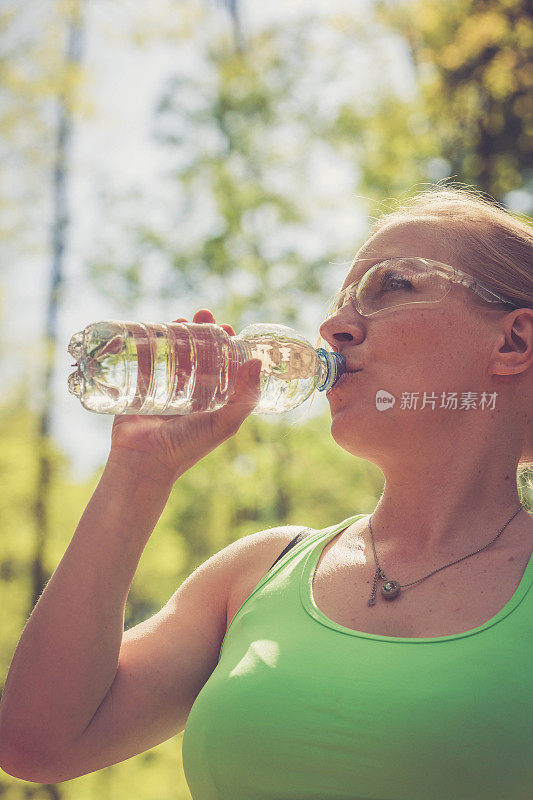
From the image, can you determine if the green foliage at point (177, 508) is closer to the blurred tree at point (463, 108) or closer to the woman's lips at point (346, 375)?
the blurred tree at point (463, 108)

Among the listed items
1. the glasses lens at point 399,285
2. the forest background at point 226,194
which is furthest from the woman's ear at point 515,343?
the forest background at point 226,194

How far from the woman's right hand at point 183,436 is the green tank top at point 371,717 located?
44 centimetres

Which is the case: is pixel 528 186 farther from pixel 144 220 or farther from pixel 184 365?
pixel 184 365

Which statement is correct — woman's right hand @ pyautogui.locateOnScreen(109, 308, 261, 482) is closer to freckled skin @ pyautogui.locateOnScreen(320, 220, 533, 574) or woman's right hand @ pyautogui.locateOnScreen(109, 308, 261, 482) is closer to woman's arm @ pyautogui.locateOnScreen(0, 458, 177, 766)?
woman's arm @ pyautogui.locateOnScreen(0, 458, 177, 766)

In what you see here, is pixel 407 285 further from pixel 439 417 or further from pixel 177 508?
pixel 177 508

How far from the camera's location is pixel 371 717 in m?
1.24

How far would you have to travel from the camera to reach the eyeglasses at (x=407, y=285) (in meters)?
1.68

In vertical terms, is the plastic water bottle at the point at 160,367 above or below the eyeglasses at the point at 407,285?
below

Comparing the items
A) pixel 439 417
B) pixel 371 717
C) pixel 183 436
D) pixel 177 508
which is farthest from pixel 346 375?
pixel 177 508

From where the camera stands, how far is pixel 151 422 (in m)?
1.69

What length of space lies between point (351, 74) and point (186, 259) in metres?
3.60

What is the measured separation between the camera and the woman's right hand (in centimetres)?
164

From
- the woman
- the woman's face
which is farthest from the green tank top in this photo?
the woman's face

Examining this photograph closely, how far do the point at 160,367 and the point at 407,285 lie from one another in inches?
23.9
